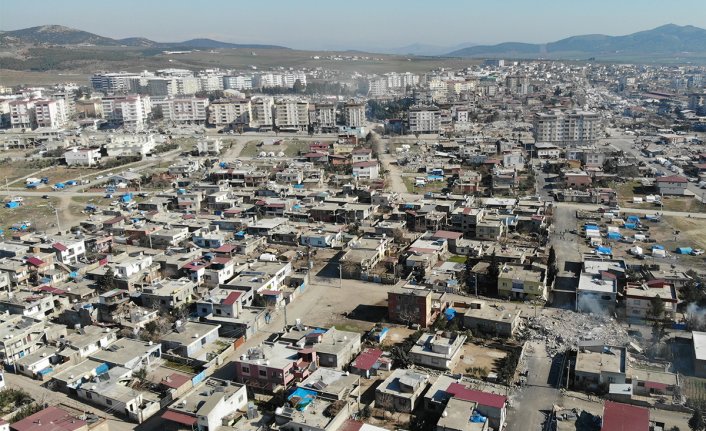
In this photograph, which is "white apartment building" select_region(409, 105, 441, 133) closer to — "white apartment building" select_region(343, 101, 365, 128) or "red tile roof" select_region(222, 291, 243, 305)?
"white apartment building" select_region(343, 101, 365, 128)

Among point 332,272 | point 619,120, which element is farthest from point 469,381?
point 619,120

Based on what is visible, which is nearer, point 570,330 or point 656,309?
point 570,330

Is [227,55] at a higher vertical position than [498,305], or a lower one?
higher

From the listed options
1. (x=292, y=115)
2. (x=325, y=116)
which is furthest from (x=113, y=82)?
(x=325, y=116)

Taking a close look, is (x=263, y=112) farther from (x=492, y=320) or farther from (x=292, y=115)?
(x=492, y=320)

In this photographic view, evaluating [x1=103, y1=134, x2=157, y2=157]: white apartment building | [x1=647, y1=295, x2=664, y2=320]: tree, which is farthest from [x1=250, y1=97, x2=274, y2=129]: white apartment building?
[x1=647, y1=295, x2=664, y2=320]: tree

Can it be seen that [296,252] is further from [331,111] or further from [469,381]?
[331,111]
